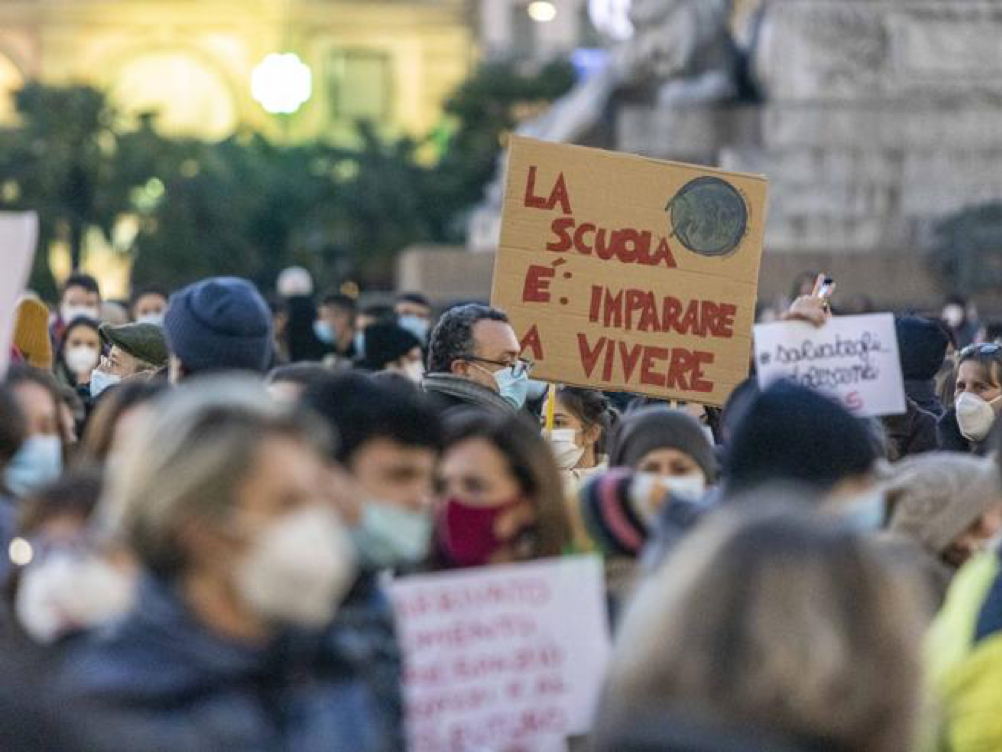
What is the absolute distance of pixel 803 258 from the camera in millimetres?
22750

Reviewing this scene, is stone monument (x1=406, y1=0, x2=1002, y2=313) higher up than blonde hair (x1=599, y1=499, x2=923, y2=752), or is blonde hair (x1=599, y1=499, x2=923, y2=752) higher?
stone monument (x1=406, y1=0, x2=1002, y2=313)

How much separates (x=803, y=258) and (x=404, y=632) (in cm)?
1812

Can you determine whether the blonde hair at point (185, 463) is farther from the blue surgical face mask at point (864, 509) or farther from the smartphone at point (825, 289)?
the smartphone at point (825, 289)

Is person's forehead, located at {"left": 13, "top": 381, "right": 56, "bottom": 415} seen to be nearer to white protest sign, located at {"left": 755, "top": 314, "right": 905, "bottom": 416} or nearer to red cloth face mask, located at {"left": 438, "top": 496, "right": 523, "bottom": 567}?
red cloth face mask, located at {"left": 438, "top": 496, "right": 523, "bottom": 567}

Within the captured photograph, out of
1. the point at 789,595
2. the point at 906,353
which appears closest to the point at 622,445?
the point at 789,595

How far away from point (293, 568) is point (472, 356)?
467cm

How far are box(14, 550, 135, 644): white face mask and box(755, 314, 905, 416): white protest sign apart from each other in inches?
141

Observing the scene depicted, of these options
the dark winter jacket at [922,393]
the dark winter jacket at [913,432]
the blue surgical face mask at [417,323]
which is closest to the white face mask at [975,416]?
the dark winter jacket at [913,432]

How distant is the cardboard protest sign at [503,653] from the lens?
15.9 feet

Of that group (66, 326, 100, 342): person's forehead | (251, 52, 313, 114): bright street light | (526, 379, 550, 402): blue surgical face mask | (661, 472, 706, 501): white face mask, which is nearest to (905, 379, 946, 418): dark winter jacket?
(526, 379, 550, 402): blue surgical face mask

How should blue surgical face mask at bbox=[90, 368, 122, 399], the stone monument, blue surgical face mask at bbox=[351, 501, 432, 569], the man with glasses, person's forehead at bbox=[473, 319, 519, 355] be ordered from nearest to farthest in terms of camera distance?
blue surgical face mask at bbox=[351, 501, 432, 569] → the man with glasses → person's forehead at bbox=[473, 319, 519, 355] → blue surgical face mask at bbox=[90, 368, 122, 399] → the stone monument

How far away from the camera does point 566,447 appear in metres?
9.08

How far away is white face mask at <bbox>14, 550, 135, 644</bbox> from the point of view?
4691mm

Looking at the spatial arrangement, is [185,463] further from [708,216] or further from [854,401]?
[708,216]
